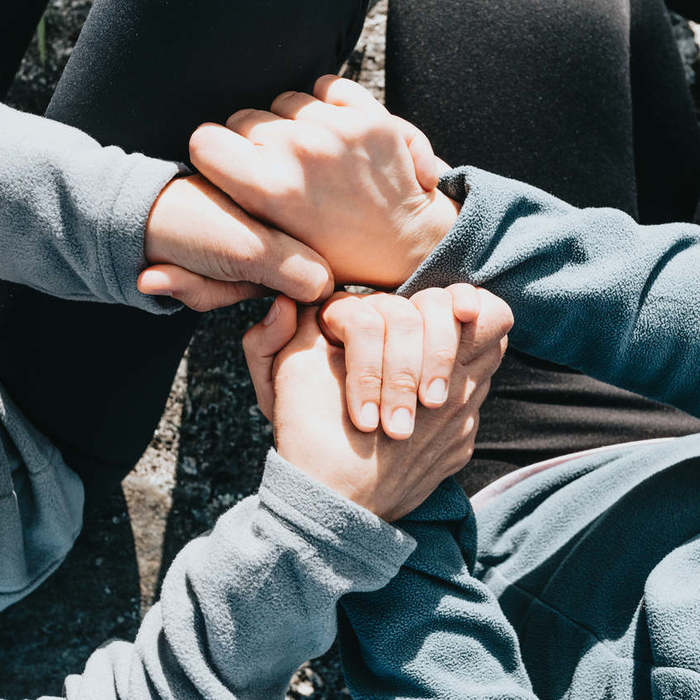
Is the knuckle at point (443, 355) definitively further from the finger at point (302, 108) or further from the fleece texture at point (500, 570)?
the finger at point (302, 108)

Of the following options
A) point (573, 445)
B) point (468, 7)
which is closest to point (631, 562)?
point (573, 445)

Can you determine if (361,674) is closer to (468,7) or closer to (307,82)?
(307,82)

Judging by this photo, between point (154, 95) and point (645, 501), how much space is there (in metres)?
0.67

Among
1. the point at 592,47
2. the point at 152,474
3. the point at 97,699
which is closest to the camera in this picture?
the point at 97,699

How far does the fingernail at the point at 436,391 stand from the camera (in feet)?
2.21

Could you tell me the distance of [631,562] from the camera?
0.75m

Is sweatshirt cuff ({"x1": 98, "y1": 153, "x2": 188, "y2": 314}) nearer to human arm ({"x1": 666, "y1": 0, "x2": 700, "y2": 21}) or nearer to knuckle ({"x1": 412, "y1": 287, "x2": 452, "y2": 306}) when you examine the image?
knuckle ({"x1": 412, "y1": 287, "x2": 452, "y2": 306})

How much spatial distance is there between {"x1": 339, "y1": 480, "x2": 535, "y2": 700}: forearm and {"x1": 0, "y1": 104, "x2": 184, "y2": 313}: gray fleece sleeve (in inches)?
14.2

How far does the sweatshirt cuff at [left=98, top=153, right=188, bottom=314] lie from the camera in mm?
629

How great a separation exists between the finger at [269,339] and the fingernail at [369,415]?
13 cm

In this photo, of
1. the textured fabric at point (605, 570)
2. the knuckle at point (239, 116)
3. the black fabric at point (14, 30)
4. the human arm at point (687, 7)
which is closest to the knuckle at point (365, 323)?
the knuckle at point (239, 116)

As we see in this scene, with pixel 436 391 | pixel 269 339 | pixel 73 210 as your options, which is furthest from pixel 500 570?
pixel 73 210

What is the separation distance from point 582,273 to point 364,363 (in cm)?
25

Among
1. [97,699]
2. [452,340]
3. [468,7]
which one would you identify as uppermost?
[468,7]
